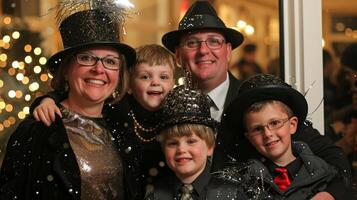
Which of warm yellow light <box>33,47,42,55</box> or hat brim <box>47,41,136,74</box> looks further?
warm yellow light <box>33,47,42,55</box>

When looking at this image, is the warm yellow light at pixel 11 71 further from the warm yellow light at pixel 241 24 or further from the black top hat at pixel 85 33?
the warm yellow light at pixel 241 24

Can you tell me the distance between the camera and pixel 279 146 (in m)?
1.83

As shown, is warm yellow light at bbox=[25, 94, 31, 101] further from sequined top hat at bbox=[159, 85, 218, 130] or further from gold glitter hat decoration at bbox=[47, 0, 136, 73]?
sequined top hat at bbox=[159, 85, 218, 130]

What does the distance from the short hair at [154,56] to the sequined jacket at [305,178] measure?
0.46 meters

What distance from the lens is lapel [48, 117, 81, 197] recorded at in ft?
5.57

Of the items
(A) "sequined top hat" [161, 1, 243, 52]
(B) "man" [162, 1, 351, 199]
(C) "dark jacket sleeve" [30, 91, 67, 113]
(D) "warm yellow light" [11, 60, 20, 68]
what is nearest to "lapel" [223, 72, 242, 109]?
(B) "man" [162, 1, 351, 199]

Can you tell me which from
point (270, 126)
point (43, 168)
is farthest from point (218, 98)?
point (43, 168)

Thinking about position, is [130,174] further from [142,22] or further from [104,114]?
[142,22]

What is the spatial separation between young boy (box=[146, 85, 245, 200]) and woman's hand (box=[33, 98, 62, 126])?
0.33 metres

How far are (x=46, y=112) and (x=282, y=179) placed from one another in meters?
0.75

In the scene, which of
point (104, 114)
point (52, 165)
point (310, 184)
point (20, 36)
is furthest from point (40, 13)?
point (310, 184)

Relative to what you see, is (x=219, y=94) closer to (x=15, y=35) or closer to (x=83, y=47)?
(x=83, y=47)

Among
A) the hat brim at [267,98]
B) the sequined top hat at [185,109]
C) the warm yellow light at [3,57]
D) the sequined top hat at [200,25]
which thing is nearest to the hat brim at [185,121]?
the sequined top hat at [185,109]

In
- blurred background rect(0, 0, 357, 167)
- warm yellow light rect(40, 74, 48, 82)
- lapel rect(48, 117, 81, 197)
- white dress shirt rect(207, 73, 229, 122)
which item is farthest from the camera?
warm yellow light rect(40, 74, 48, 82)
